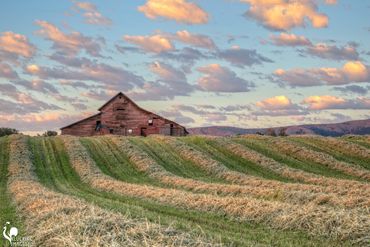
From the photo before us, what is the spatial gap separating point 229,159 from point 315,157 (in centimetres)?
711

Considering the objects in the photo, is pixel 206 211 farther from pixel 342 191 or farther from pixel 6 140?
pixel 6 140

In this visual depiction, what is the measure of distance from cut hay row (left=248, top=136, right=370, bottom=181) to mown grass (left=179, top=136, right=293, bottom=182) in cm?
488

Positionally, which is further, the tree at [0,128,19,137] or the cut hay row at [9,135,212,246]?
the tree at [0,128,19,137]

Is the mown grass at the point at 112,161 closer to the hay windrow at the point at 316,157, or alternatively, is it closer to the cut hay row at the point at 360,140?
the hay windrow at the point at 316,157

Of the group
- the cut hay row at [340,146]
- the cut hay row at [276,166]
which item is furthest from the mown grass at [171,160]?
the cut hay row at [340,146]

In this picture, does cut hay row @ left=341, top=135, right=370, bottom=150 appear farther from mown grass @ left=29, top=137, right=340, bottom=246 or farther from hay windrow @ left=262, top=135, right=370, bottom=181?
mown grass @ left=29, top=137, right=340, bottom=246

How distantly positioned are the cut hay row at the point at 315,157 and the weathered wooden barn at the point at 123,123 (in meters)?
27.2

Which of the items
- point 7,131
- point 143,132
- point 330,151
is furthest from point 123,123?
point 330,151

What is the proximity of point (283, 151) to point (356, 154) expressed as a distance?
625 cm

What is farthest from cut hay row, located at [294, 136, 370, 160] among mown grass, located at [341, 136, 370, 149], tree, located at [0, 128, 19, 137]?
tree, located at [0, 128, 19, 137]

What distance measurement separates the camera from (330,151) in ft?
151

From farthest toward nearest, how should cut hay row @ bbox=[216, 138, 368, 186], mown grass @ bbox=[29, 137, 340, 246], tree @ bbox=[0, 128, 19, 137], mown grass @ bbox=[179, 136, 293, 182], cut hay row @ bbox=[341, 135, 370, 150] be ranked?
tree @ bbox=[0, 128, 19, 137] → cut hay row @ bbox=[341, 135, 370, 150] → mown grass @ bbox=[179, 136, 293, 182] → cut hay row @ bbox=[216, 138, 368, 186] → mown grass @ bbox=[29, 137, 340, 246]

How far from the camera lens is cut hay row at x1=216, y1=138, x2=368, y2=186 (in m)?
30.8

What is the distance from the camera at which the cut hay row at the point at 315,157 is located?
123ft
